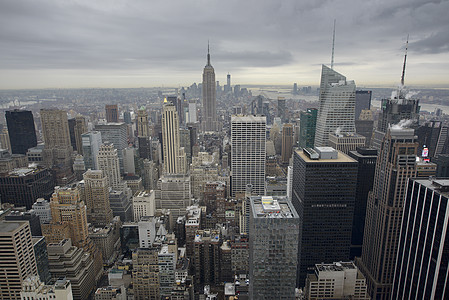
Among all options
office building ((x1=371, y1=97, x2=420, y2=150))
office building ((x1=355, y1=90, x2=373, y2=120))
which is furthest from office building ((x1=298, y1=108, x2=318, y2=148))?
office building ((x1=371, y1=97, x2=420, y2=150))

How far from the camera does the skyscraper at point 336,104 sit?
173 feet

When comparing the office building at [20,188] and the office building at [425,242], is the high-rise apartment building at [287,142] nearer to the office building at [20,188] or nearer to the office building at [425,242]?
the office building at [425,242]

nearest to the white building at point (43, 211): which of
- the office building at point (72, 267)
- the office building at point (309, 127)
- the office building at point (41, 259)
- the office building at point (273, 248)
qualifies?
the office building at point (72, 267)

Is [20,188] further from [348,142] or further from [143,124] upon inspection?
[348,142]

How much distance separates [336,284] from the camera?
25.5 m

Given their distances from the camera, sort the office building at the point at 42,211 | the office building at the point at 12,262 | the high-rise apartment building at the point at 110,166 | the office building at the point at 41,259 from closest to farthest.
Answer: the office building at the point at 12,262
the office building at the point at 41,259
the office building at the point at 42,211
the high-rise apartment building at the point at 110,166

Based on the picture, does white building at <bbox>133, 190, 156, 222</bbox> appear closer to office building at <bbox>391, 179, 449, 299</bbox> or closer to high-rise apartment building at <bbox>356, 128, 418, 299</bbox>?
high-rise apartment building at <bbox>356, 128, 418, 299</bbox>

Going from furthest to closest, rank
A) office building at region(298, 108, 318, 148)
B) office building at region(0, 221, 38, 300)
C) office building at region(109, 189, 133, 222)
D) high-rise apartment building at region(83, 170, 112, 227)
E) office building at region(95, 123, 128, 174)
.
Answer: office building at region(95, 123, 128, 174) < office building at region(298, 108, 318, 148) < office building at region(109, 189, 133, 222) < high-rise apartment building at region(83, 170, 112, 227) < office building at region(0, 221, 38, 300)

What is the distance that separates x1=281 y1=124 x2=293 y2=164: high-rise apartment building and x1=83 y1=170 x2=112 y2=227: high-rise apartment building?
1793 inches

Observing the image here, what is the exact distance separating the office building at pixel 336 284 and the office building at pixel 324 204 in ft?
17.8

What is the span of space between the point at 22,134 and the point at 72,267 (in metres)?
45.8

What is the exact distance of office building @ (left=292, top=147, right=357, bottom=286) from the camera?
2952 cm

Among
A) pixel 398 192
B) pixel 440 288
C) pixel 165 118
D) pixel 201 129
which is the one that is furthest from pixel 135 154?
pixel 440 288

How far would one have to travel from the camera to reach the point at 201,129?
105 metres
